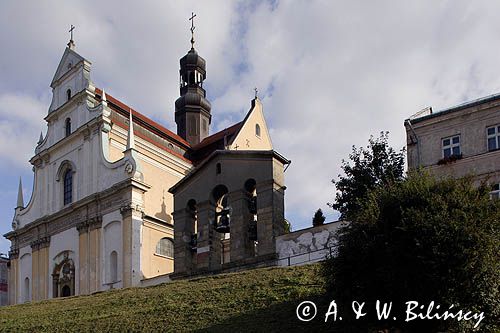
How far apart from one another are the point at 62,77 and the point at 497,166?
31.8 meters

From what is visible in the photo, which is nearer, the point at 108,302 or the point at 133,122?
the point at 108,302

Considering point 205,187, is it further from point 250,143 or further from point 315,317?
point 250,143

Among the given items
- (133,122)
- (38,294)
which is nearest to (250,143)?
(133,122)

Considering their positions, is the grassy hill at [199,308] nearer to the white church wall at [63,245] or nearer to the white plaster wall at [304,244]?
the white plaster wall at [304,244]

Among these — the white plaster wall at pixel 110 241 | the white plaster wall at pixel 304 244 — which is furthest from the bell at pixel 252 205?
the white plaster wall at pixel 110 241

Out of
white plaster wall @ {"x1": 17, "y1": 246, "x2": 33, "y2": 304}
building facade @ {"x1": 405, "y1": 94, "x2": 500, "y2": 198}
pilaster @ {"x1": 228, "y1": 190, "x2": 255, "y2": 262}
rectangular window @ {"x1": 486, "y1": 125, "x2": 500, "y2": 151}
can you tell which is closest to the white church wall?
white plaster wall @ {"x1": 17, "y1": 246, "x2": 33, "y2": 304}

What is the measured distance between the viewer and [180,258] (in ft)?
110

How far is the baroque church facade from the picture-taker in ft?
113

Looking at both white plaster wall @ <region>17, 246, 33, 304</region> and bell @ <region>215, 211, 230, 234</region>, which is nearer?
bell @ <region>215, 211, 230, 234</region>

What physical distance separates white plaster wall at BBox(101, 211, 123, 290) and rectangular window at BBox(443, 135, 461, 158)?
65.0 ft

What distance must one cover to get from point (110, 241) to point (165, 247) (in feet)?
11.2

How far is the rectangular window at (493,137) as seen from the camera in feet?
104

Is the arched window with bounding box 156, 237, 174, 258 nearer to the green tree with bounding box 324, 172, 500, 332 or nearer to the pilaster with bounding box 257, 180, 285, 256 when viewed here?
the pilaster with bounding box 257, 180, 285, 256

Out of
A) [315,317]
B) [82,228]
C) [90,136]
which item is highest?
[90,136]
